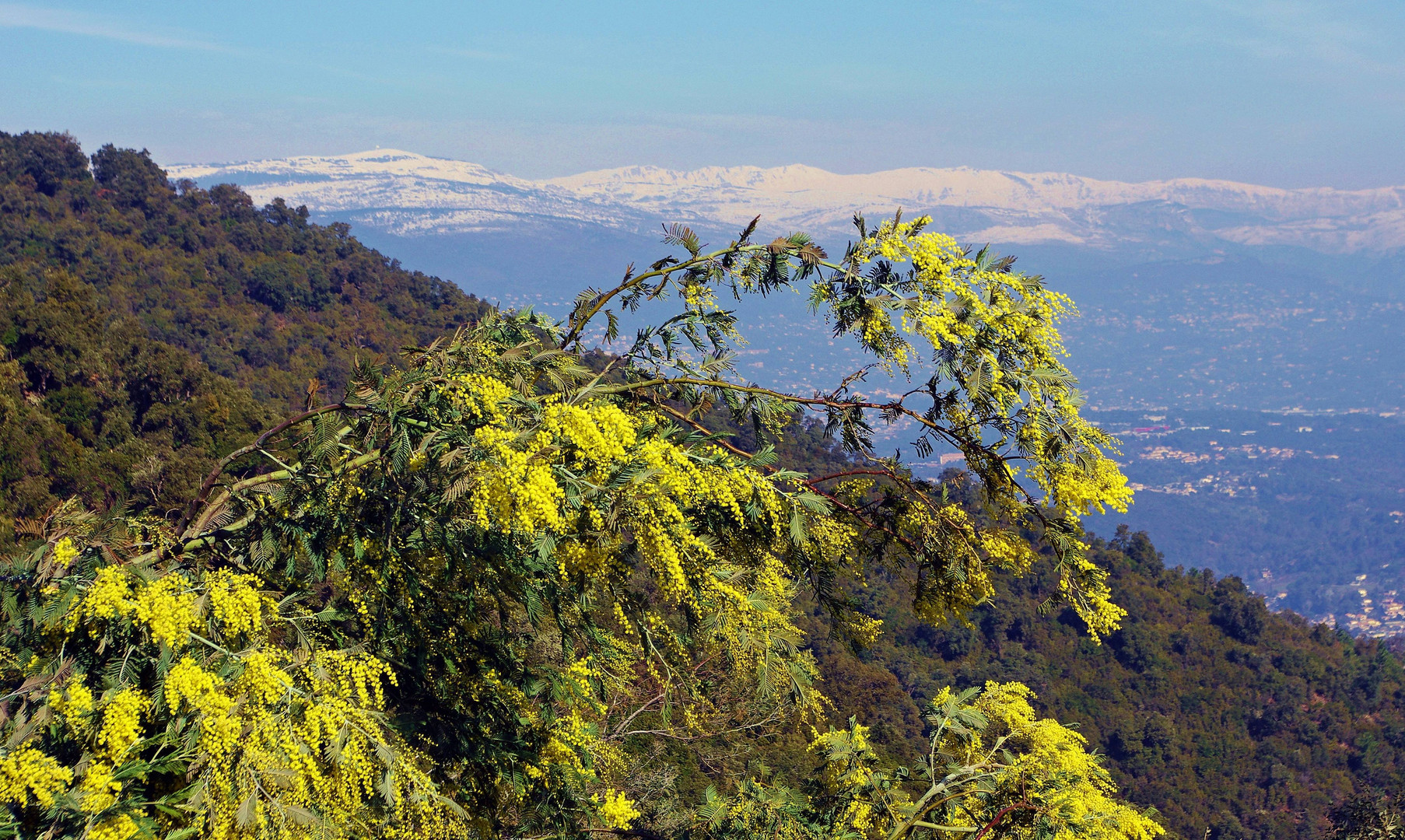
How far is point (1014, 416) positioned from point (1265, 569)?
19815cm

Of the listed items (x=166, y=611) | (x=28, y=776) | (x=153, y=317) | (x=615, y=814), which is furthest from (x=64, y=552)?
(x=153, y=317)

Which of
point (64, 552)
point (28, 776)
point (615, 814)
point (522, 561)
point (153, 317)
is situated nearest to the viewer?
point (28, 776)

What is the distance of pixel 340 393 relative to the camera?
43.6m

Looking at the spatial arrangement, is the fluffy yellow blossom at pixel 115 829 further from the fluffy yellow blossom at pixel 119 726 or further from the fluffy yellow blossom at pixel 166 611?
the fluffy yellow blossom at pixel 166 611

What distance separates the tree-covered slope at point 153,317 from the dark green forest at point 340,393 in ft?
0.37

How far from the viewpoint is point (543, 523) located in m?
3.23

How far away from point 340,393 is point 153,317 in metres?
9.26

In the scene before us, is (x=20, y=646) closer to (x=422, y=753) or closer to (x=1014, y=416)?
(x=422, y=753)

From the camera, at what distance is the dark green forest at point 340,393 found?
2698 cm

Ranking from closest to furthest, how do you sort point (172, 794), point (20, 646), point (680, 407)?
point (172, 794) < point (20, 646) < point (680, 407)

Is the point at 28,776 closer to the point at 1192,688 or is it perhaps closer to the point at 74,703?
the point at 74,703

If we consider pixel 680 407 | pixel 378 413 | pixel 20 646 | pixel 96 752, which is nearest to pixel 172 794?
pixel 96 752

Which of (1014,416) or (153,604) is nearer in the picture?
(153,604)

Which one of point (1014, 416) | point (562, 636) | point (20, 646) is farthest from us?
point (562, 636)
